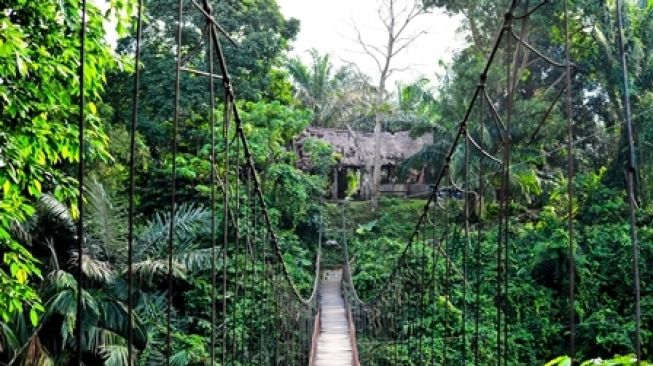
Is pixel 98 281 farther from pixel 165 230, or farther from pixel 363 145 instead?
pixel 363 145

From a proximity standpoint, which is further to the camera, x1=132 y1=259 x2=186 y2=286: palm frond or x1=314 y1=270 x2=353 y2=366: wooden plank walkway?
x1=314 y1=270 x2=353 y2=366: wooden plank walkway

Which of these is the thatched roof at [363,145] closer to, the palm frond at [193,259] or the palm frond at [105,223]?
the palm frond at [193,259]

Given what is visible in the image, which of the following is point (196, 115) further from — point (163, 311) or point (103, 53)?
point (103, 53)

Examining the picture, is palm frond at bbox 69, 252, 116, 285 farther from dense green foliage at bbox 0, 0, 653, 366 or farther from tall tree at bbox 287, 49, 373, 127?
tall tree at bbox 287, 49, 373, 127

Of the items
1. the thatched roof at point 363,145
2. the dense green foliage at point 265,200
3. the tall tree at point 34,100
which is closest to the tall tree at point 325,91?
the thatched roof at point 363,145

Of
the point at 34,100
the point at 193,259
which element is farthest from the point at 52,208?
the point at 34,100

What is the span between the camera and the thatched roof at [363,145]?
15336 millimetres

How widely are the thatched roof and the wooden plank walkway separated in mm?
4388

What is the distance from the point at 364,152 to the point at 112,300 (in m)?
11.0

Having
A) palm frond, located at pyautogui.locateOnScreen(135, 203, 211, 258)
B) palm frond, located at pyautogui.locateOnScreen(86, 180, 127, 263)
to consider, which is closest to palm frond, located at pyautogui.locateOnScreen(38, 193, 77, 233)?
palm frond, located at pyautogui.locateOnScreen(86, 180, 127, 263)

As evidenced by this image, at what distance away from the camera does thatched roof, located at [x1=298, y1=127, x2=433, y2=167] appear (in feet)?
50.3

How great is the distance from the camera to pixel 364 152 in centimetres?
1580

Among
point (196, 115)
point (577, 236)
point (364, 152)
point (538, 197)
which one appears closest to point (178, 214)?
point (196, 115)

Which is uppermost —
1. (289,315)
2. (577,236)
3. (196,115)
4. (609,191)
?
(196,115)
